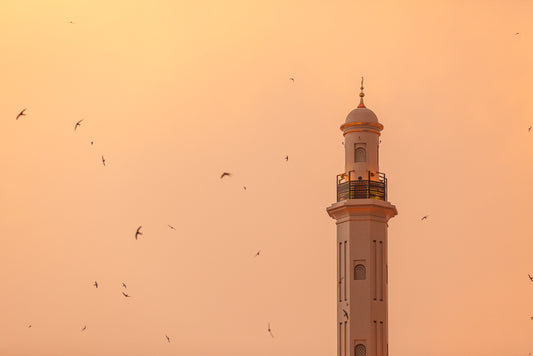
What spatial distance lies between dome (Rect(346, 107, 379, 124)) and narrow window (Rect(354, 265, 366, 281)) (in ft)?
31.5

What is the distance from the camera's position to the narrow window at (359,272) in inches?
3103

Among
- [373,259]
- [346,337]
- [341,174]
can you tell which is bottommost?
[346,337]

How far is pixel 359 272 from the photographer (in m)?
79.1

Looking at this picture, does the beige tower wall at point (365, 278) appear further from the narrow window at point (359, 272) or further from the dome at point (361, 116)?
the dome at point (361, 116)

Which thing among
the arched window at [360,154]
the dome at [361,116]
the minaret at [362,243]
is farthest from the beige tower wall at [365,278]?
the dome at [361,116]

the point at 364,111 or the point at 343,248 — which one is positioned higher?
the point at 364,111

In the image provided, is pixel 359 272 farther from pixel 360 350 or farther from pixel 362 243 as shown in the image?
pixel 360 350

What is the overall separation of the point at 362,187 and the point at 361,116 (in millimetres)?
4793

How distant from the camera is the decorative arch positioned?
78.8 metres

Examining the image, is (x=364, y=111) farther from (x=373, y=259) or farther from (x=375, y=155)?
(x=373, y=259)

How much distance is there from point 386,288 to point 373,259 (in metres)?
2.20

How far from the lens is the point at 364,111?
8181 centimetres

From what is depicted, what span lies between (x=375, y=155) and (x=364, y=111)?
3006 mm

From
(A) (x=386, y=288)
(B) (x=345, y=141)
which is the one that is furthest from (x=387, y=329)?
(B) (x=345, y=141)
